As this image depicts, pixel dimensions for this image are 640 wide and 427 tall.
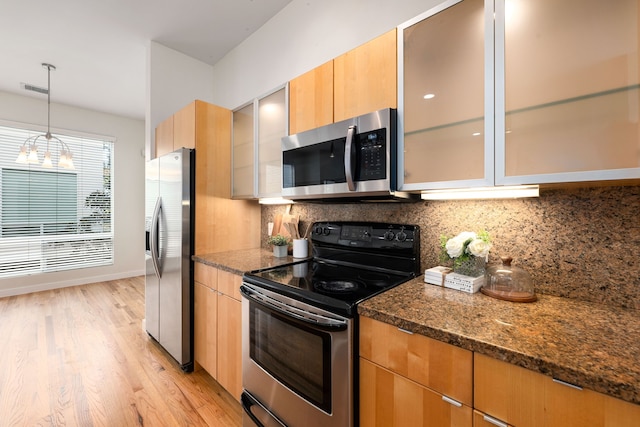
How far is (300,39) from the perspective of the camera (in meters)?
2.31

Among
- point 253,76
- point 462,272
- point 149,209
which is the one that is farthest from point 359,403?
point 253,76

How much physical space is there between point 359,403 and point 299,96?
1647 millimetres

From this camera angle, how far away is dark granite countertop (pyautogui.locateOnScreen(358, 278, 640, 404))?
2.12 ft

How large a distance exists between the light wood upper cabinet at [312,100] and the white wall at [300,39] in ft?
1.59

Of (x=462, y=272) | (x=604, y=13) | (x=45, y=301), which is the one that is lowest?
(x=45, y=301)

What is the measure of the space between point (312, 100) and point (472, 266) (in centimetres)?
125

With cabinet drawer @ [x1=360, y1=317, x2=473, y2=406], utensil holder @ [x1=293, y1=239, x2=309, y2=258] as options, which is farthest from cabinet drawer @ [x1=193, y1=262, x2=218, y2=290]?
cabinet drawer @ [x1=360, y1=317, x2=473, y2=406]

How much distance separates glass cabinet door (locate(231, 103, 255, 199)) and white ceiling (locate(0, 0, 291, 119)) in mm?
982

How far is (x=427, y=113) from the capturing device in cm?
126

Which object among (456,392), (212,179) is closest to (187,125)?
(212,179)

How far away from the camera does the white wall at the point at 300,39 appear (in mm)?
1778

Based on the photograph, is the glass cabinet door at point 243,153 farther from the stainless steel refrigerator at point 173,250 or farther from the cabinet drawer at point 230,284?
the cabinet drawer at point 230,284

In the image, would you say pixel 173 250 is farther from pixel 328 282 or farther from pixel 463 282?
pixel 463 282

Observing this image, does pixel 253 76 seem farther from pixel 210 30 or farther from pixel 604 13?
pixel 604 13
